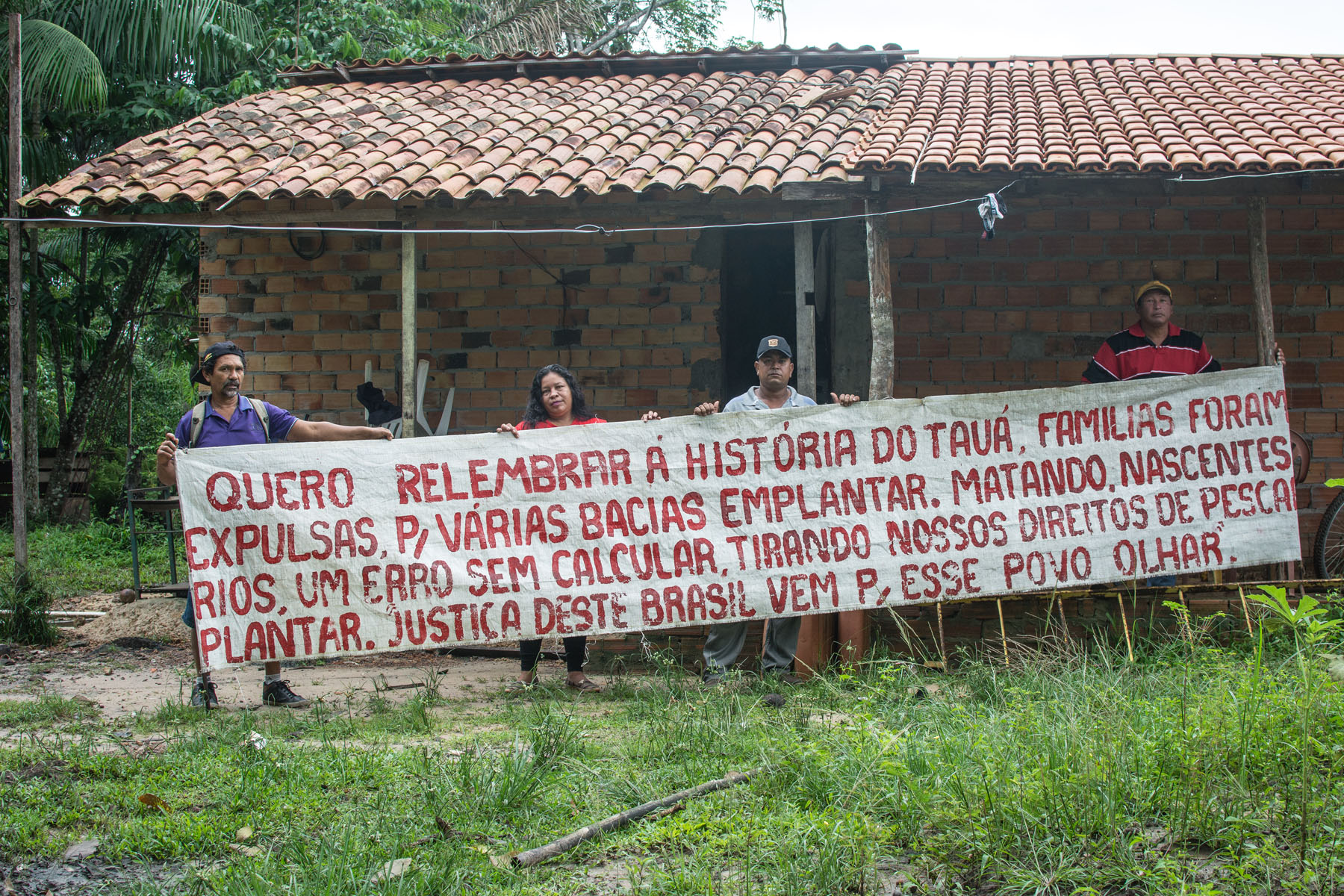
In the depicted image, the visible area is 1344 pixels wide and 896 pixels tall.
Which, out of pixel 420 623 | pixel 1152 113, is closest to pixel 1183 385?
pixel 1152 113

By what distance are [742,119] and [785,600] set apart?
144 inches

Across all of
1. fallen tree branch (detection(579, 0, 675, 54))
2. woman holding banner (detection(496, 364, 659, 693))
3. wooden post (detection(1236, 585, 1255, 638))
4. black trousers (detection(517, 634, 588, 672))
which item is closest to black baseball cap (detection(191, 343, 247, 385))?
woman holding banner (detection(496, 364, 659, 693))

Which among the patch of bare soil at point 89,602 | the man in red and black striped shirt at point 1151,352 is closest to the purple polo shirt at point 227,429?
the patch of bare soil at point 89,602

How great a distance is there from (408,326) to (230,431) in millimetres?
1622

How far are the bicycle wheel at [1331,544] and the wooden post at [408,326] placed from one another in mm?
5525

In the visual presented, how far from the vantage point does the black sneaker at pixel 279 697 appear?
16.2ft

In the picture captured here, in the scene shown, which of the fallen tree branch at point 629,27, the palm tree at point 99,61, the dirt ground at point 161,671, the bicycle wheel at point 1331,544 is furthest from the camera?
the fallen tree branch at point 629,27

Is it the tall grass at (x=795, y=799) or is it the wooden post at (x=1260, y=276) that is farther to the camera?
the wooden post at (x=1260, y=276)

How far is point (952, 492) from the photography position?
506 centimetres

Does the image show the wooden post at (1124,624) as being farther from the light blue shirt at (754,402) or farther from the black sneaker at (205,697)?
the black sneaker at (205,697)

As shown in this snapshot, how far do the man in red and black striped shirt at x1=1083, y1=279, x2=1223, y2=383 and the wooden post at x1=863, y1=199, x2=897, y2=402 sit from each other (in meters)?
1.11

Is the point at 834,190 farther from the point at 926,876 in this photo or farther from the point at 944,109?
the point at 926,876

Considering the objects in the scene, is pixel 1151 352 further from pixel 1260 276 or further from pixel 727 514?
pixel 727 514

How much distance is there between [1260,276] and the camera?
5.82 meters
